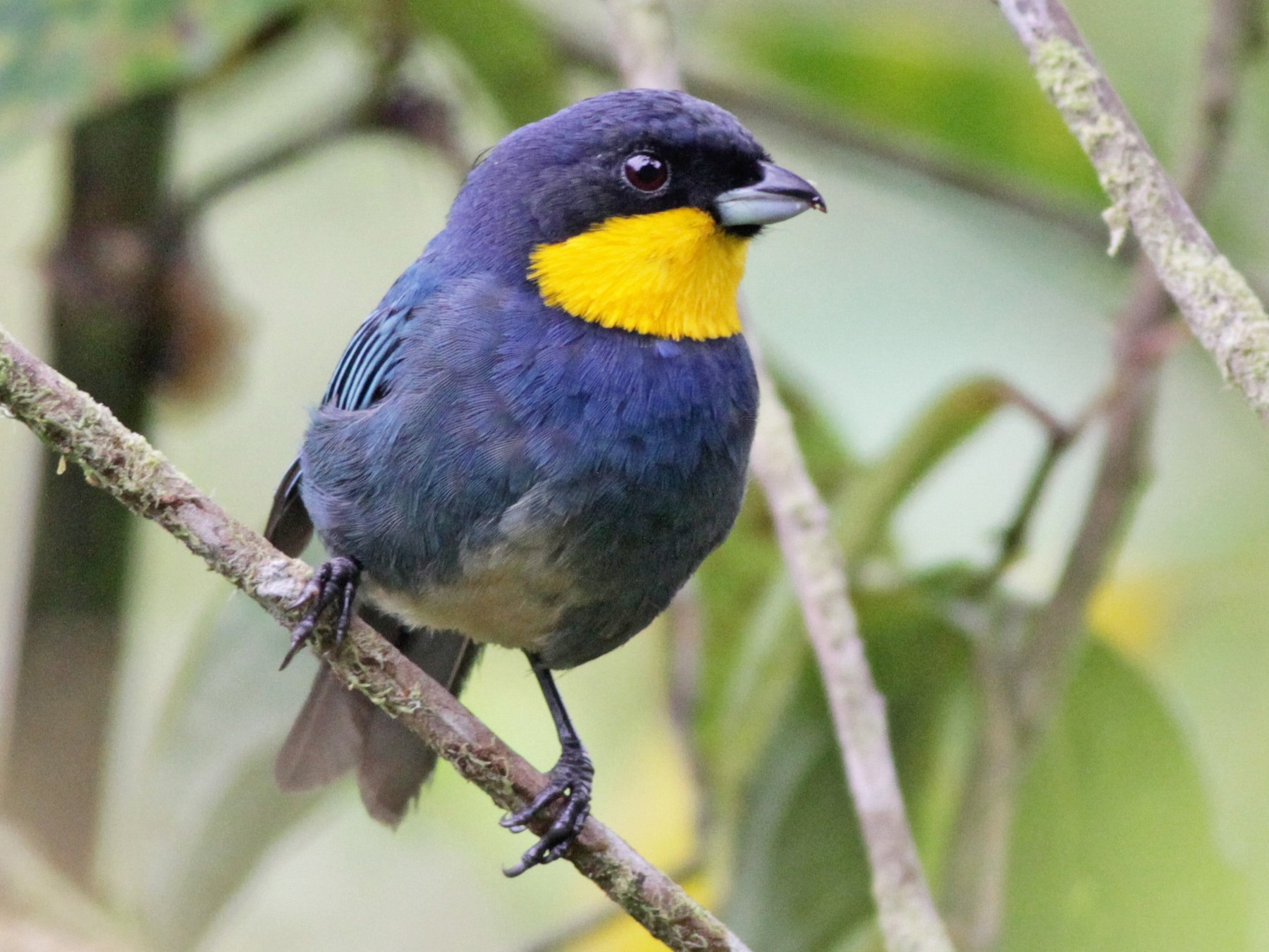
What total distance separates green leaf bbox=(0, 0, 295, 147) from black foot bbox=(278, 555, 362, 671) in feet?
3.82

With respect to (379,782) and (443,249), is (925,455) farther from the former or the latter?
(379,782)

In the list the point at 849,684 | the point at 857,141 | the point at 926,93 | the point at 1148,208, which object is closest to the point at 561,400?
the point at 849,684

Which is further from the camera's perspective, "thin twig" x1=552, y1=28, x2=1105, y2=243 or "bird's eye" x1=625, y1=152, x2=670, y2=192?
"thin twig" x1=552, y1=28, x2=1105, y2=243

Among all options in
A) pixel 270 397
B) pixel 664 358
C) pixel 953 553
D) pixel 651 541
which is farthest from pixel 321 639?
pixel 270 397

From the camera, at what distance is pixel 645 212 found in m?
2.72

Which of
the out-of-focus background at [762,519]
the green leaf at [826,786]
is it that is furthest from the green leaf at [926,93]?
the green leaf at [826,786]

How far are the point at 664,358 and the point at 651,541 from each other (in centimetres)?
31

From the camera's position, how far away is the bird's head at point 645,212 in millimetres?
2699

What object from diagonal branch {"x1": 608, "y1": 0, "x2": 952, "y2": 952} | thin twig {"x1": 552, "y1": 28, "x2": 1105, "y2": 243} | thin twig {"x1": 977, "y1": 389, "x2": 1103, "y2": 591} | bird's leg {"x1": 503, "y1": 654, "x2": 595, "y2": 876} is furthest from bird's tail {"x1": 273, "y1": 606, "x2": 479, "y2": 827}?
thin twig {"x1": 552, "y1": 28, "x2": 1105, "y2": 243}

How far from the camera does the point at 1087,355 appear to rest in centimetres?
462

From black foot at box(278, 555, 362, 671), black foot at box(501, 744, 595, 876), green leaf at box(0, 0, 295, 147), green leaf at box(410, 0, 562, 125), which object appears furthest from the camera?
green leaf at box(410, 0, 562, 125)

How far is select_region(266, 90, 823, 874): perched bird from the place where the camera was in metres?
2.53

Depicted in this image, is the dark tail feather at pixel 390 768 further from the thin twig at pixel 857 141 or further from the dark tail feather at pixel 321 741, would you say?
the thin twig at pixel 857 141

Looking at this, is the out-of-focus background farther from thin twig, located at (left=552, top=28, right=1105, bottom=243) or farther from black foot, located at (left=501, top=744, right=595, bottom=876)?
black foot, located at (left=501, top=744, right=595, bottom=876)
